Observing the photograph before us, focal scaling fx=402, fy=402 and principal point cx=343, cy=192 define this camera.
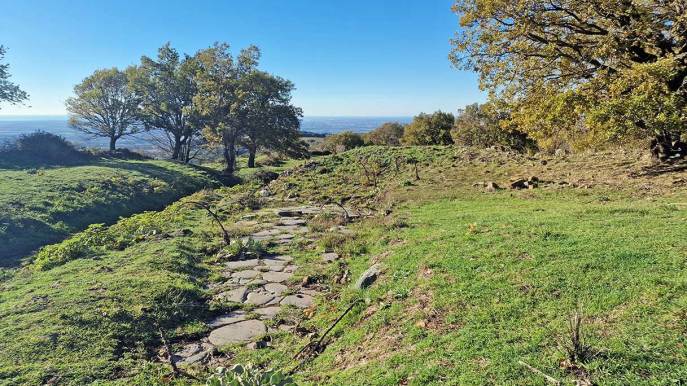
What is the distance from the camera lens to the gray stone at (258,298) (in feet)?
21.1

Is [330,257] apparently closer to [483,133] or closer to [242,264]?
[242,264]

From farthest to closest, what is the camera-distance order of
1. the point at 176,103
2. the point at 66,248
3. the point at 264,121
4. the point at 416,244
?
the point at 176,103, the point at 264,121, the point at 66,248, the point at 416,244

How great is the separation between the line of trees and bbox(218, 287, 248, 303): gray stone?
881 inches

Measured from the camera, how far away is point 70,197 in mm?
15508

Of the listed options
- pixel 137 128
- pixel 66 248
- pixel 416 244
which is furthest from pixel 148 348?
pixel 137 128

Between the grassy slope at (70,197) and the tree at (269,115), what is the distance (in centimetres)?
608

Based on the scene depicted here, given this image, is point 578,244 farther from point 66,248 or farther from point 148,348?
point 66,248

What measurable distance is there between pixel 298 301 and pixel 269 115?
24.9 metres

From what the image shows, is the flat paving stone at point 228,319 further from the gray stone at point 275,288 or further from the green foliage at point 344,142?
the green foliage at point 344,142

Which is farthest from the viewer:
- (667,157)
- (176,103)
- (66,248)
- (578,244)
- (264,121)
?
(176,103)

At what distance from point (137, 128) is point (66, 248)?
→ 104 ft

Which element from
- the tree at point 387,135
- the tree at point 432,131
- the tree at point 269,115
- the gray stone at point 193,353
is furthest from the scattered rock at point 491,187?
the tree at point 387,135

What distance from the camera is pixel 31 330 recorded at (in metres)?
5.18

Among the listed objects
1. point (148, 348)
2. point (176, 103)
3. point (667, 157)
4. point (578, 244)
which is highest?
point (176, 103)
